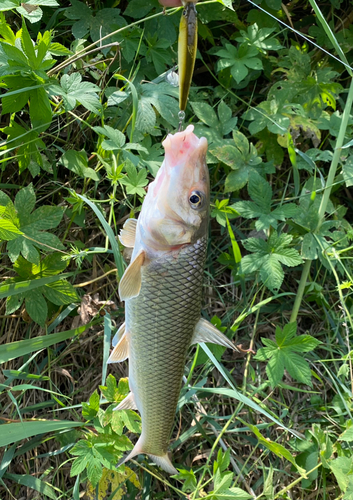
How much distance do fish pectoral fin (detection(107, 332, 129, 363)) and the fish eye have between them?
713mm

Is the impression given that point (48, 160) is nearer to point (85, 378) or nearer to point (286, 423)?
point (85, 378)

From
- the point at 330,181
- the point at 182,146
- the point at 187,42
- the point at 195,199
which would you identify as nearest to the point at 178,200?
the point at 195,199

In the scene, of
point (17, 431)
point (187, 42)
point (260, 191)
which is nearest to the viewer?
point (187, 42)

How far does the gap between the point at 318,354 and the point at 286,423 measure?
1.89 feet

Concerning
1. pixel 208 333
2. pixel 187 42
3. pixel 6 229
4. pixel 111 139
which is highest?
pixel 187 42

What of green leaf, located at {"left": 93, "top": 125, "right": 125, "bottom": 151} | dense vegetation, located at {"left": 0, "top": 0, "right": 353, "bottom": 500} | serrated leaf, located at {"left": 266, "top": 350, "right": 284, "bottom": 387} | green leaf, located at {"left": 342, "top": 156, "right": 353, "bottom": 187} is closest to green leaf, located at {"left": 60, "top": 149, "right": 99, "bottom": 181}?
dense vegetation, located at {"left": 0, "top": 0, "right": 353, "bottom": 500}

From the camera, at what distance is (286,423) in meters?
3.38

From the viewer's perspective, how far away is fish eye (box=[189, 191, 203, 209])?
1928mm

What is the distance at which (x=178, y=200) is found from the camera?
192cm

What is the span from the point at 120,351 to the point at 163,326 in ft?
1.05

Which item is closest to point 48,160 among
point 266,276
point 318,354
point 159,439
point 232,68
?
point 232,68

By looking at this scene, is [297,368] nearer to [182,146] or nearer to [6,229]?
[182,146]

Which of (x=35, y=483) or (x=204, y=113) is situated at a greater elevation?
(x=204, y=113)

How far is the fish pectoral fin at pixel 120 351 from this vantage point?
2172 millimetres
